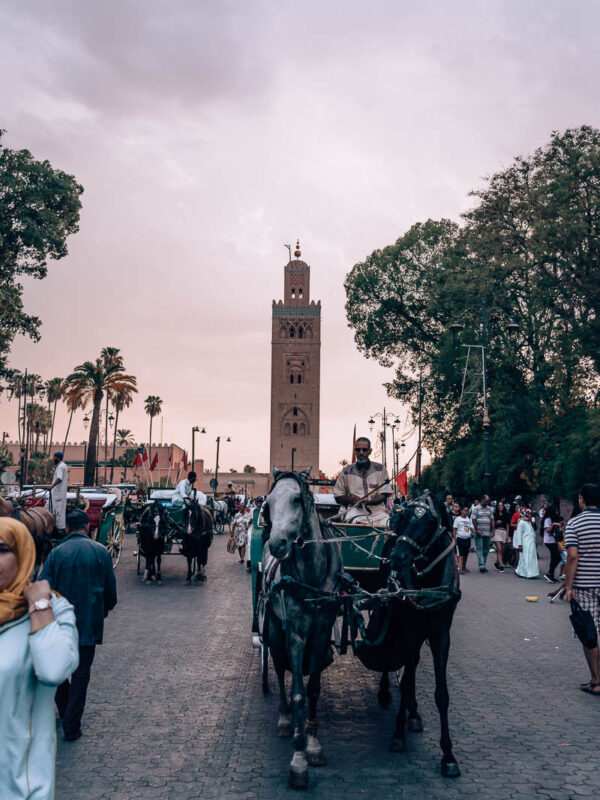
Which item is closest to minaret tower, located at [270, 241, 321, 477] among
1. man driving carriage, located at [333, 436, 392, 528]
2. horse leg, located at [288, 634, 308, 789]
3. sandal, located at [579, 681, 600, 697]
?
man driving carriage, located at [333, 436, 392, 528]

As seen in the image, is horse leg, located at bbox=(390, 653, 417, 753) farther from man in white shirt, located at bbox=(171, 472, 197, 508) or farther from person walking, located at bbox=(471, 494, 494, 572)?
person walking, located at bbox=(471, 494, 494, 572)

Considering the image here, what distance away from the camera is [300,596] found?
5.58m

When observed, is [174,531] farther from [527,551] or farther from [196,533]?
[527,551]

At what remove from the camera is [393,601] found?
6.16m

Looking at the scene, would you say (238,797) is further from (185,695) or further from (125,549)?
(125,549)

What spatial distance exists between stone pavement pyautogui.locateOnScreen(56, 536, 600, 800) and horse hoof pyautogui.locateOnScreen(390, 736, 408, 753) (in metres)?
0.06

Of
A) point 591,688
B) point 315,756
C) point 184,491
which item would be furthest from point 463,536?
point 315,756

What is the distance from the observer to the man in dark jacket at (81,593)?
19.6 feet

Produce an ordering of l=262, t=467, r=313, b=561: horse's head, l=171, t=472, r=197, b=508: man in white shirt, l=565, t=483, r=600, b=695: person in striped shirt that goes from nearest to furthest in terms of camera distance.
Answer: l=262, t=467, r=313, b=561: horse's head
l=565, t=483, r=600, b=695: person in striped shirt
l=171, t=472, r=197, b=508: man in white shirt

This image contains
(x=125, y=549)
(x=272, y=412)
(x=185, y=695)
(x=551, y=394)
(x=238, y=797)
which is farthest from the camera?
(x=272, y=412)

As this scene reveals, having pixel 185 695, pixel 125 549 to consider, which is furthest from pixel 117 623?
pixel 125 549

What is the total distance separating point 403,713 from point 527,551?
543 inches

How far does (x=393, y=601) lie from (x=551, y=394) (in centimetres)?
2769

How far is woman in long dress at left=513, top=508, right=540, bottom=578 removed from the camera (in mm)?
18453
